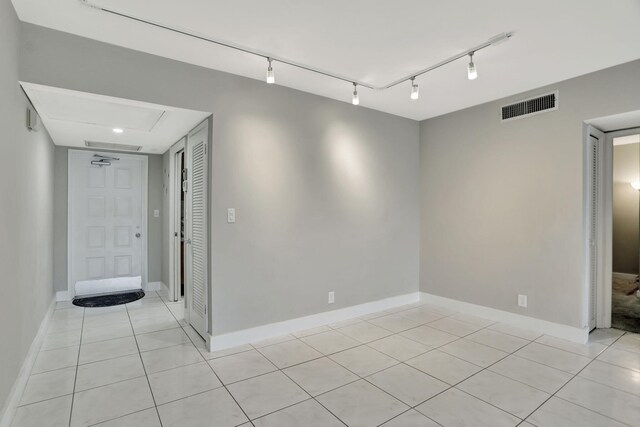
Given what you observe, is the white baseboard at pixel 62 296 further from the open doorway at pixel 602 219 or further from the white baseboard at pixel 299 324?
the open doorway at pixel 602 219

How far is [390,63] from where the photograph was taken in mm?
2980

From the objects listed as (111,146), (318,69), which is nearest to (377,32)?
(318,69)

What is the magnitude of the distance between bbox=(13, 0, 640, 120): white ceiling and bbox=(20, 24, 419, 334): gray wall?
8.0 inches

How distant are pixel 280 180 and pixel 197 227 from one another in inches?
41.5

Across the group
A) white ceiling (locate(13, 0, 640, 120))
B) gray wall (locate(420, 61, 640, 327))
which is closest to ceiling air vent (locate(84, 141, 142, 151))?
white ceiling (locate(13, 0, 640, 120))

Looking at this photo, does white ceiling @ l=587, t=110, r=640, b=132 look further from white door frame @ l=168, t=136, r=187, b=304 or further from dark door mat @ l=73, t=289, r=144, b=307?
dark door mat @ l=73, t=289, r=144, b=307

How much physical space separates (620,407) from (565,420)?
0.49m

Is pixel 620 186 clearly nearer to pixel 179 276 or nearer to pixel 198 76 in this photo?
pixel 198 76

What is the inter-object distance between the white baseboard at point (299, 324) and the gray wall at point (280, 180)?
0.08 meters

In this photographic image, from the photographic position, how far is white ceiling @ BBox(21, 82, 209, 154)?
8.82ft

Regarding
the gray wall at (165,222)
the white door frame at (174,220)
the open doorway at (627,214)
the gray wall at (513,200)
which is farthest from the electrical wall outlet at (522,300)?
the gray wall at (165,222)

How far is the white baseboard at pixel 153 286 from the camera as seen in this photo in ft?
17.7

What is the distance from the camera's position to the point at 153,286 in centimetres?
543

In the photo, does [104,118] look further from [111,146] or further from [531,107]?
[531,107]
